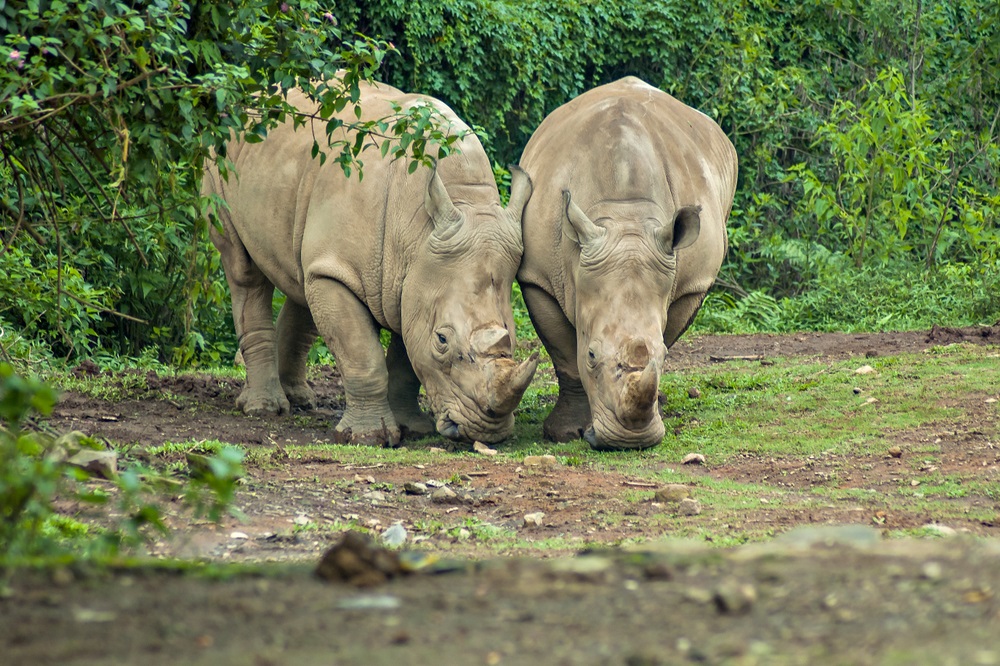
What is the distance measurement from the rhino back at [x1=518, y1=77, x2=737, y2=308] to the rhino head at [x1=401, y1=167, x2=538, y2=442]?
0.29 metres

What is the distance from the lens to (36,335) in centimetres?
1016

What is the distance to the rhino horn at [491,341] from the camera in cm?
738

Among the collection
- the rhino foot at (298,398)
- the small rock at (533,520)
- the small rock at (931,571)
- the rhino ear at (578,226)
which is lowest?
the rhino foot at (298,398)

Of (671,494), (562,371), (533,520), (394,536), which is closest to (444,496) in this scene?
(533,520)

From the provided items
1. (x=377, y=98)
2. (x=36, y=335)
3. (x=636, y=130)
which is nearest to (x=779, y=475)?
(x=636, y=130)

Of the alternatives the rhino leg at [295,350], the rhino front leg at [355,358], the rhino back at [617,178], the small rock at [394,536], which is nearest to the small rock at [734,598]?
the small rock at [394,536]

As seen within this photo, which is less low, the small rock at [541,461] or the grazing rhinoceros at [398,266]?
the grazing rhinoceros at [398,266]

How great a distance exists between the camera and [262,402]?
896 centimetres

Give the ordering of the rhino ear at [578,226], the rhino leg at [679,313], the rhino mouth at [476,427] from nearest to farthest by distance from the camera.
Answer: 1. the rhino mouth at [476,427]
2. the rhino ear at [578,226]
3. the rhino leg at [679,313]

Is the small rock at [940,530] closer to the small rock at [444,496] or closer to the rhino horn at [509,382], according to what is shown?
the small rock at [444,496]

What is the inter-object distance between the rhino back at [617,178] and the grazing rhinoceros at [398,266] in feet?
0.60

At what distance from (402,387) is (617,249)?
5.79 ft

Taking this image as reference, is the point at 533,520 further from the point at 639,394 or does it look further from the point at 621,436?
the point at 621,436

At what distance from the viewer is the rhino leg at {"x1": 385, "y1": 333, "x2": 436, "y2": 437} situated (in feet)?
27.7
